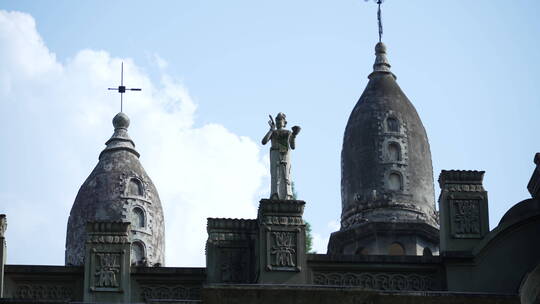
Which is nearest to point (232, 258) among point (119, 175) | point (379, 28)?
point (119, 175)

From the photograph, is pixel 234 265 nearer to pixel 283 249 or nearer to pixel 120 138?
pixel 283 249

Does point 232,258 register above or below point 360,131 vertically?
below

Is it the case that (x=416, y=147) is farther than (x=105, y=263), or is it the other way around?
(x=416, y=147)

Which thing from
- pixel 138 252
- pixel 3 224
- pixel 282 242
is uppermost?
pixel 138 252

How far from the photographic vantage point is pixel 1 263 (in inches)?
1801

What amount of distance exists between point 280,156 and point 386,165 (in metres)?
8.40

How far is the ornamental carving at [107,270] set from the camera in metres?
46.0

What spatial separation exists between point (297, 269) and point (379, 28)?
15316 millimetres

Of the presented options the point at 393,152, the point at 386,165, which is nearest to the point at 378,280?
the point at 386,165

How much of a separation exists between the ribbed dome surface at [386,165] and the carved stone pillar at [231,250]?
7.73 meters

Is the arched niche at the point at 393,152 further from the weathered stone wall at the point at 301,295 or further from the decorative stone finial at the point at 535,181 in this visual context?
the weathered stone wall at the point at 301,295

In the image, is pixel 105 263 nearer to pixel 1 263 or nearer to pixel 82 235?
pixel 1 263

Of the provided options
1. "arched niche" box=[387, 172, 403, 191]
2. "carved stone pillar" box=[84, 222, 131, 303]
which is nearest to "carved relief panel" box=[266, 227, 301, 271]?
"carved stone pillar" box=[84, 222, 131, 303]

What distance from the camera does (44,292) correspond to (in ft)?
152
